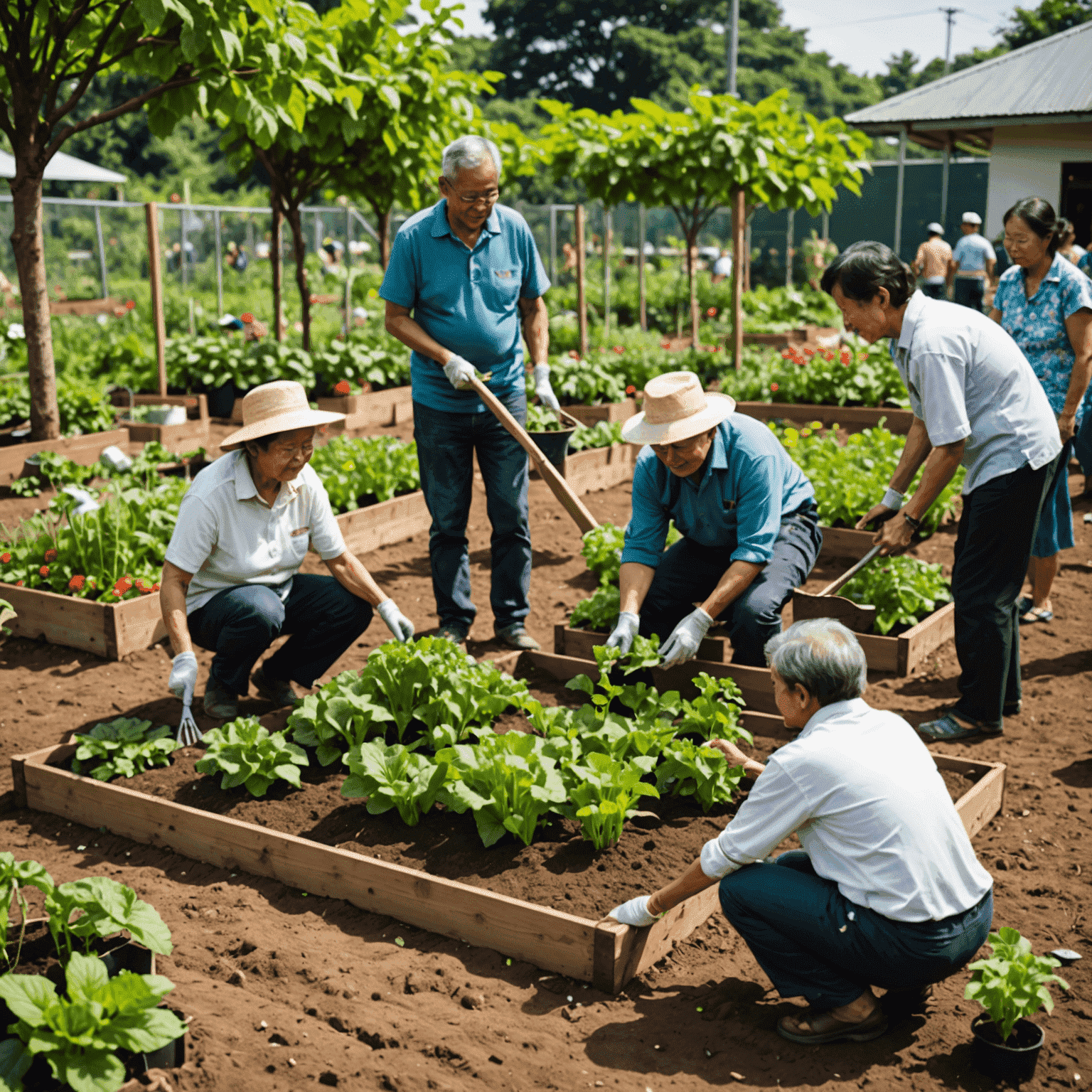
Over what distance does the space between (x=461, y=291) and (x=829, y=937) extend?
340cm

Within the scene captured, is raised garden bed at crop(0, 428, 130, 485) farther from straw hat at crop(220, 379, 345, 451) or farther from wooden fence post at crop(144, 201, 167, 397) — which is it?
straw hat at crop(220, 379, 345, 451)

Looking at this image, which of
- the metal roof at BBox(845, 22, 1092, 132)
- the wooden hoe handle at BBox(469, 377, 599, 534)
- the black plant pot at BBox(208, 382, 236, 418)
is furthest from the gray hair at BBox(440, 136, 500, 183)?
the metal roof at BBox(845, 22, 1092, 132)

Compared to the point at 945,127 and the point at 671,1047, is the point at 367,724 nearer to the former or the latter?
the point at 671,1047

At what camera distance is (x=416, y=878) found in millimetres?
3287

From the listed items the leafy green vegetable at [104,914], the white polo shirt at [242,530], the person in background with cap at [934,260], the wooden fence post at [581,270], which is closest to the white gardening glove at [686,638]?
the white polo shirt at [242,530]

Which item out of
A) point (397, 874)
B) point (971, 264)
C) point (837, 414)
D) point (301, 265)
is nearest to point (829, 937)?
point (397, 874)

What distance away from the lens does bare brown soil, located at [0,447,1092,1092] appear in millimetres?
2660

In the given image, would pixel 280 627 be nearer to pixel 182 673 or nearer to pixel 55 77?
pixel 182 673

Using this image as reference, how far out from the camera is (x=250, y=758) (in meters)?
3.91

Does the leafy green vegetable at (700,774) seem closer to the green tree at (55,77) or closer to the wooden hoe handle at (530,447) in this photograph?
the wooden hoe handle at (530,447)

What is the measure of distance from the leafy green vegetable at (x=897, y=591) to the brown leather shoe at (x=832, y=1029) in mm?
2668

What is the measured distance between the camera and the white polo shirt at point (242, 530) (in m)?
4.19

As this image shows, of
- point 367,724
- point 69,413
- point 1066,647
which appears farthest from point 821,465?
point 69,413

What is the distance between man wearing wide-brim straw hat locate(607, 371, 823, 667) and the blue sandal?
68 centimetres
